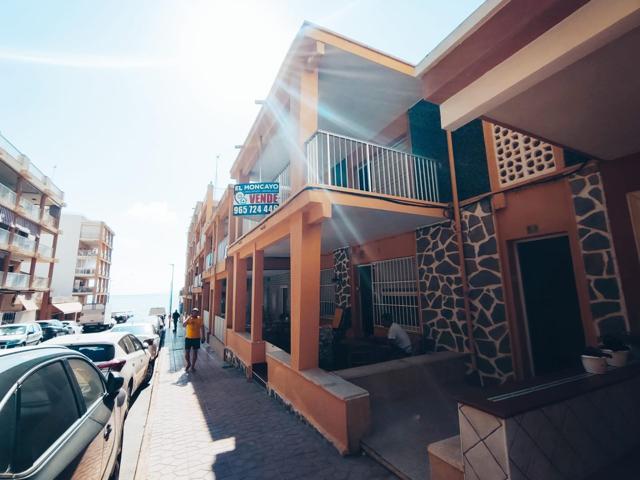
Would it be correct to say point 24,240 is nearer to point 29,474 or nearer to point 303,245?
point 303,245

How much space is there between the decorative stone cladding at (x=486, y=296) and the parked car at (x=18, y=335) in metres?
18.4

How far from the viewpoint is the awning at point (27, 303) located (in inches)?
1000

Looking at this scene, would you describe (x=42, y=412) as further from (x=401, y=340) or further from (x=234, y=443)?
(x=401, y=340)

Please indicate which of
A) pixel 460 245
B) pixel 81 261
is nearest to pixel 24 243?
pixel 81 261

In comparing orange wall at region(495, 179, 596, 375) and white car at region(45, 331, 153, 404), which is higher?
orange wall at region(495, 179, 596, 375)

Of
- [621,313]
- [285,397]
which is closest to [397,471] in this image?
[285,397]

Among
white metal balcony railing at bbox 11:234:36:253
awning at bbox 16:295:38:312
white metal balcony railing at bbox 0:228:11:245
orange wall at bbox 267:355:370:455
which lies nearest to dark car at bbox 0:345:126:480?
orange wall at bbox 267:355:370:455

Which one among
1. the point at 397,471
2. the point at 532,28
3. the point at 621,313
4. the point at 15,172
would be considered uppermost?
the point at 15,172

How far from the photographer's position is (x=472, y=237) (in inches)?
246

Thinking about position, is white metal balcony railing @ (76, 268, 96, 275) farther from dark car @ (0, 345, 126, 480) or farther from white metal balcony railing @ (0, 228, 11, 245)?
dark car @ (0, 345, 126, 480)

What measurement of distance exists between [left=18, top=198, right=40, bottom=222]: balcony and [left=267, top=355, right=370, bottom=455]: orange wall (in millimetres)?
31961

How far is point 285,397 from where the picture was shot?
5.84 meters

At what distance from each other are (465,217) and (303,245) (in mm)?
3554

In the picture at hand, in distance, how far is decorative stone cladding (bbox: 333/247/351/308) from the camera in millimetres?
10000
